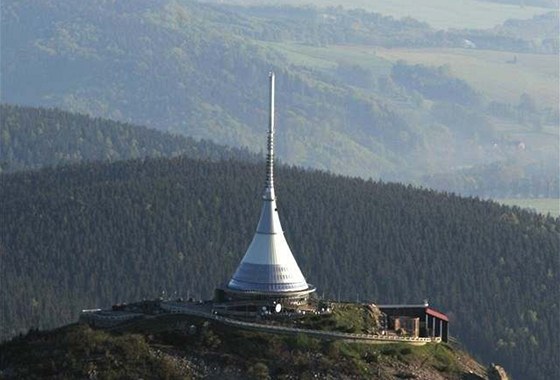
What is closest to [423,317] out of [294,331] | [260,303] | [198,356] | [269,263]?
[269,263]

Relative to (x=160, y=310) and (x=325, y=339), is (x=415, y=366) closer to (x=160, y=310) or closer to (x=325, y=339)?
(x=325, y=339)

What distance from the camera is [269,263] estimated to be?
427 feet

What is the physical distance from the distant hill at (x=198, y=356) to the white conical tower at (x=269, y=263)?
5.98 meters

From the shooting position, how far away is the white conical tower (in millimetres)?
129500

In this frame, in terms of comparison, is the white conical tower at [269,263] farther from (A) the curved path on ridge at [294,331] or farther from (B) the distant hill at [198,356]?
(B) the distant hill at [198,356]

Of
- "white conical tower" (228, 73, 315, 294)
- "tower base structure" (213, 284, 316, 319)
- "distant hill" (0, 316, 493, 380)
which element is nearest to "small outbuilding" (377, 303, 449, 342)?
"tower base structure" (213, 284, 316, 319)

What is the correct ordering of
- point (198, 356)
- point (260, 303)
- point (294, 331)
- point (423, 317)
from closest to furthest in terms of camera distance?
1. point (198, 356)
2. point (294, 331)
3. point (260, 303)
4. point (423, 317)

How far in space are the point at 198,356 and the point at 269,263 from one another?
1281cm

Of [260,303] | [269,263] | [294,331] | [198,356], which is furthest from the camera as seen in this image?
[269,263]

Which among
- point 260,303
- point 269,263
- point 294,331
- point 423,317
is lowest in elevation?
point 294,331

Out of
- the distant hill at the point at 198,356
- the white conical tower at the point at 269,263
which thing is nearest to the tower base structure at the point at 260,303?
the white conical tower at the point at 269,263

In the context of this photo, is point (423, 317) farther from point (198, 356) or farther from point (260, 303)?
point (198, 356)

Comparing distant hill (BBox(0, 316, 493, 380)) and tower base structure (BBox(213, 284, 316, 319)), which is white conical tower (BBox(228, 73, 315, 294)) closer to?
tower base structure (BBox(213, 284, 316, 319))

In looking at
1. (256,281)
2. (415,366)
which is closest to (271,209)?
(256,281)
